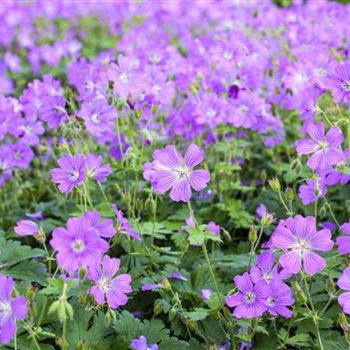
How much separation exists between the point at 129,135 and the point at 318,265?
1221 millimetres

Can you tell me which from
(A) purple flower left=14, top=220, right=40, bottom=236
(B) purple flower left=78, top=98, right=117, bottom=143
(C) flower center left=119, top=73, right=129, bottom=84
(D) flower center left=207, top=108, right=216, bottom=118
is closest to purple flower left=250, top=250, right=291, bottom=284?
(A) purple flower left=14, top=220, right=40, bottom=236

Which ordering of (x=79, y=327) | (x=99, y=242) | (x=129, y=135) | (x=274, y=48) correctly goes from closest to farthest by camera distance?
(x=99, y=242) → (x=79, y=327) → (x=129, y=135) → (x=274, y=48)

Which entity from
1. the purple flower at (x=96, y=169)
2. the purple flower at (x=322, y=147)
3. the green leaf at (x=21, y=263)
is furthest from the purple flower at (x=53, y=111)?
the purple flower at (x=322, y=147)

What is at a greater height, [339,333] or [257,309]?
[257,309]

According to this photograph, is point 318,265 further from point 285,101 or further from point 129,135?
point 285,101

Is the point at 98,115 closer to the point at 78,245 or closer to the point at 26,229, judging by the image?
the point at 26,229

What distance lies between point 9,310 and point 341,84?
42.5 inches

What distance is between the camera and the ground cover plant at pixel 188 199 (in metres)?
1.81

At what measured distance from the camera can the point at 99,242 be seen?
5.25ft

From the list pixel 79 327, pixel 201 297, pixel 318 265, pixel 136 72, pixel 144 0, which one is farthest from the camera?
pixel 144 0

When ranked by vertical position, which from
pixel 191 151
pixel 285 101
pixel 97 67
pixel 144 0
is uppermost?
pixel 191 151

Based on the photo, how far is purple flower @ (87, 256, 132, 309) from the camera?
1.79 m

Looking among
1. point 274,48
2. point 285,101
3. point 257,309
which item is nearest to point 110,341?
point 257,309

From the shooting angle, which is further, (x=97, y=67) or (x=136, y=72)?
(x=97, y=67)
